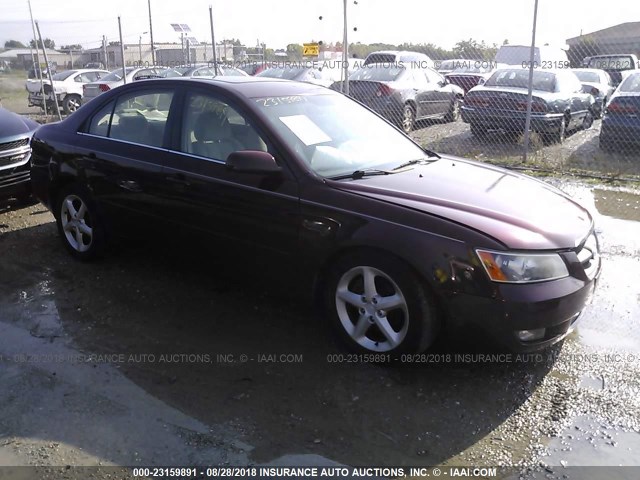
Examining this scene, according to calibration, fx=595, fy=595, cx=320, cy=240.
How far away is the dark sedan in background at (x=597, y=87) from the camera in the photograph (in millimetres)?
13762

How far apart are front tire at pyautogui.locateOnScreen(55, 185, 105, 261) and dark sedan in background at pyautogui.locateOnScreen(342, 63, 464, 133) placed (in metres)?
7.26

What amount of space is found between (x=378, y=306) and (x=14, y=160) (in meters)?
4.94

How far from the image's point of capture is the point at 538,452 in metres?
2.82

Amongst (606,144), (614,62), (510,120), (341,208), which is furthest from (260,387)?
(614,62)

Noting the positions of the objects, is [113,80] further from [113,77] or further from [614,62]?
[614,62]

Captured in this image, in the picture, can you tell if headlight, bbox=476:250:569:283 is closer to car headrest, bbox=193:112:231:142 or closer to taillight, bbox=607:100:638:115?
A: car headrest, bbox=193:112:231:142

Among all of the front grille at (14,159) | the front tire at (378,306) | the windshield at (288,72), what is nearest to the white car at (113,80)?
the windshield at (288,72)

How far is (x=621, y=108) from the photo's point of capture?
362 inches

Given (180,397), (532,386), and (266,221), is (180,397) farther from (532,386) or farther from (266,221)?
(532,386)

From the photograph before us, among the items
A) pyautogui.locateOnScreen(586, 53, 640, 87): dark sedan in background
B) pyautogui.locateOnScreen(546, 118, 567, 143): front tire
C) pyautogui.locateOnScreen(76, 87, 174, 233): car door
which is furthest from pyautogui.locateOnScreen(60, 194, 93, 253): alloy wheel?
pyautogui.locateOnScreen(586, 53, 640, 87): dark sedan in background

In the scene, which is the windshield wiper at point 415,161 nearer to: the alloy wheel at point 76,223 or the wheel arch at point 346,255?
the wheel arch at point 346,255

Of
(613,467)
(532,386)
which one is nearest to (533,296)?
(532,386)

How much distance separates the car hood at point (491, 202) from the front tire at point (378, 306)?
393mm

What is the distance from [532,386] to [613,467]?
0.70m
